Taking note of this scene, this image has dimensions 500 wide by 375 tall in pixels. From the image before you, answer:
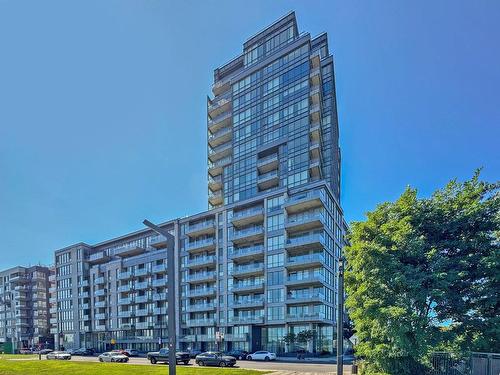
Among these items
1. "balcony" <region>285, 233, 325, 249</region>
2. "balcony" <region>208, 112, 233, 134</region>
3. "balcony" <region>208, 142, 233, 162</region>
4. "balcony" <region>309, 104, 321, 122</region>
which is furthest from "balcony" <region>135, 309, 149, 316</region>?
"balcony" <region>309, 104, 321, 122</region>

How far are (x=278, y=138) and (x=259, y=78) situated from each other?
1309 centimetres

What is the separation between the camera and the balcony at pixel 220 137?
72006 millimetres

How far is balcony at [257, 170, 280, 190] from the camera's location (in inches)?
2432

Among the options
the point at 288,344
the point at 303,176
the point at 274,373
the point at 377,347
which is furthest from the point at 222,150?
the point at 377,347

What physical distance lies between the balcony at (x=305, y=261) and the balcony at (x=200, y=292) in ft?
54.7

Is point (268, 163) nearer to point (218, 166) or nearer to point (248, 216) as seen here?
point (248, 216)

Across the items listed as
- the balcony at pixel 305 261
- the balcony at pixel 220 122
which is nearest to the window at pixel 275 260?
the balcony at pixel 305 261

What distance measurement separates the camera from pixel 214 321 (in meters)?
60.7

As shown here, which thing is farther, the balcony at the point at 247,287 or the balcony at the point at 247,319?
the balcony at the point at 247,287

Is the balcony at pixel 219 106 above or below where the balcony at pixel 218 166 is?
above

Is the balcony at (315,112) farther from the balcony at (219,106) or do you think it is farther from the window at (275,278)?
the window at (275,278)

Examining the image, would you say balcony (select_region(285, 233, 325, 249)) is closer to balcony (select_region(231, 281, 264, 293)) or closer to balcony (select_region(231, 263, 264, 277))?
balcony (select_region(231, 263, 264, 277))

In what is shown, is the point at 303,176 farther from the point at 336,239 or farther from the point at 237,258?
the point at 237,258

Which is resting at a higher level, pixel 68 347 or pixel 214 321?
pixel 214 321
